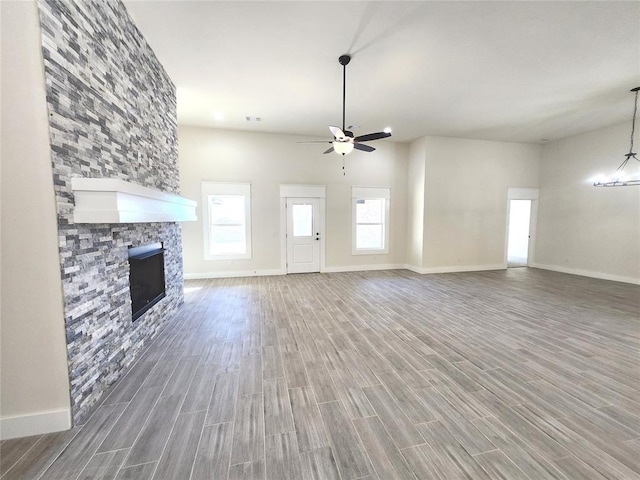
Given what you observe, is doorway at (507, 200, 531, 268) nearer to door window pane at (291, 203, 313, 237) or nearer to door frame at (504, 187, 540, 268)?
door frame at (504, 187, 540, 268)

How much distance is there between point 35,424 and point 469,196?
8196 millimetres

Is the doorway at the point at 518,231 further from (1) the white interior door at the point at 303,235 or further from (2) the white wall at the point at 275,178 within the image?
(1) the white interior door at the point at 303,235

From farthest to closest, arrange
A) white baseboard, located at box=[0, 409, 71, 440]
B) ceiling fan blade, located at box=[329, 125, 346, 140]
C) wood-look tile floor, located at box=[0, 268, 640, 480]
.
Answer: ceiling fan blade, located at box=[329, 125, 346, 140] < white baseboard, located at box=[0, 409, 71, 440] < wood-look tile floor, located at box=[0, 268, 640, 480]

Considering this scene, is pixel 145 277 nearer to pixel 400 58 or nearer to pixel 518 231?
pixel 400 58

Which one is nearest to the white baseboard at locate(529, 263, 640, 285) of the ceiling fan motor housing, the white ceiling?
the white ceiling

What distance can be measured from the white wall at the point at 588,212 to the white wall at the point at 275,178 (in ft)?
13.3

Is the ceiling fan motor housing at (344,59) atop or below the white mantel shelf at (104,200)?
atop

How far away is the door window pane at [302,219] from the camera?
21.2 ft

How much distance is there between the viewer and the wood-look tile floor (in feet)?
4.76

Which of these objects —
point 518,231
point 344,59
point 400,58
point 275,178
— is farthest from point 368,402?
point 518,231

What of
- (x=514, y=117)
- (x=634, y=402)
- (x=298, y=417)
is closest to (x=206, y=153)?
(x=298, y=417)

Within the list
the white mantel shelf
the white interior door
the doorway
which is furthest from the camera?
the doorway

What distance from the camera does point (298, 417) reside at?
1.81 metres

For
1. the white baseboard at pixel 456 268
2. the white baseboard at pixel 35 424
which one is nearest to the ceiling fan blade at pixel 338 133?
the white baseboard at pixel 35 424
